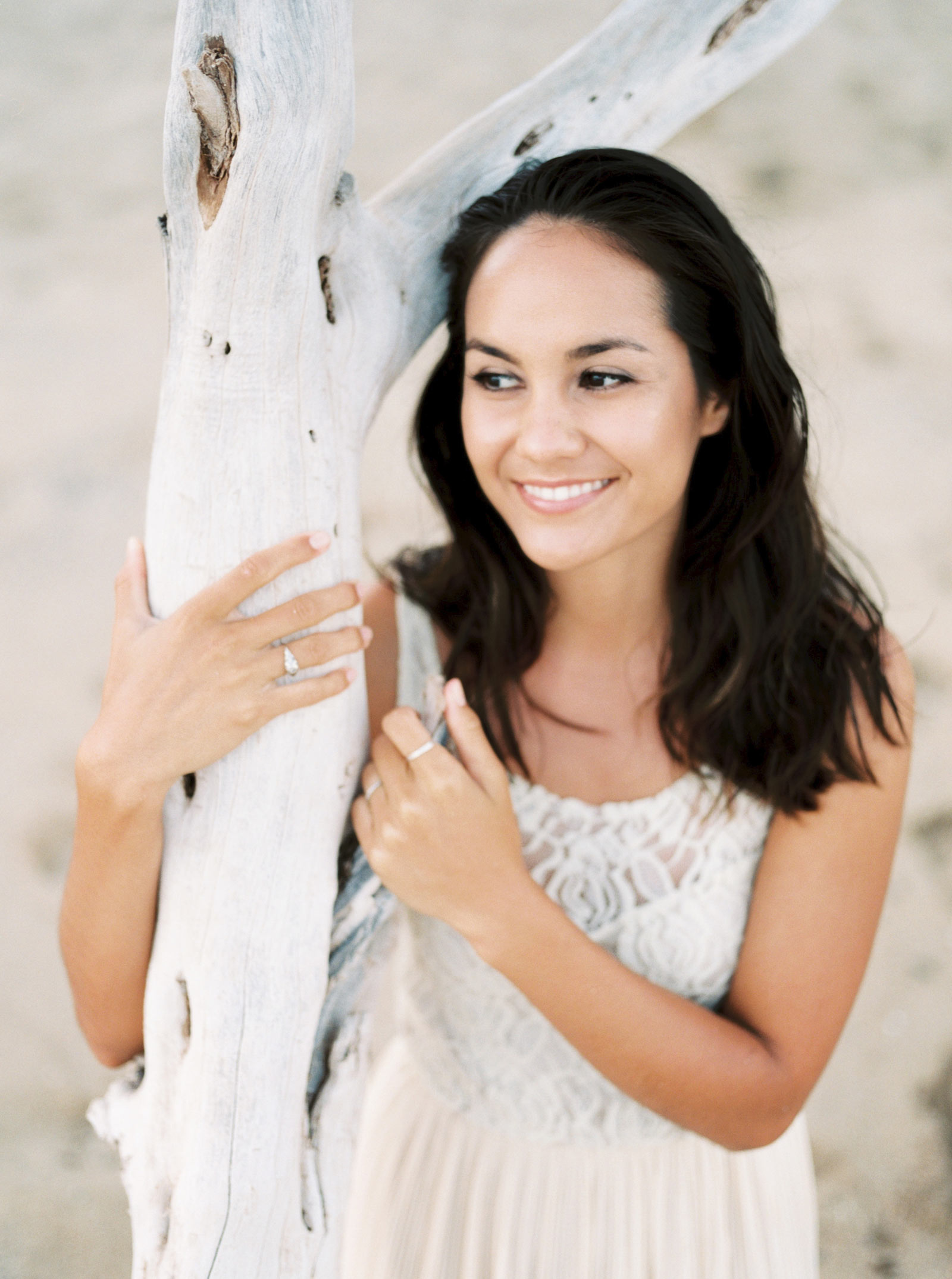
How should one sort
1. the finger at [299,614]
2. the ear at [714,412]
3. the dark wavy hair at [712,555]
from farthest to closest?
the ear at [714,412]
the dark wavy hair at [712,555]
the finger at [299,614]

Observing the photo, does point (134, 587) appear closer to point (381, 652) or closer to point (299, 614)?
point (299, 614)

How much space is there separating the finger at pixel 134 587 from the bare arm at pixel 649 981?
324mm

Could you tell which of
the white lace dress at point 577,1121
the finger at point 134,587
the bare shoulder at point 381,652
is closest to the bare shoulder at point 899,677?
the white lace dress at point 577,1121

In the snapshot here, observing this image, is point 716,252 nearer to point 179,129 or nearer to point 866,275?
point 179,129

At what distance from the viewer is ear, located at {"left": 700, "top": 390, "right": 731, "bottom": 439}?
149 cm

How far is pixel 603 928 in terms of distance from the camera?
1508 mm

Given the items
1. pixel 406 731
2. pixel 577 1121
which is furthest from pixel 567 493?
pixel 577 1121

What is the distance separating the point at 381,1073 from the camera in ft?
6.09

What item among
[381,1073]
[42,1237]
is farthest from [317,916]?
[42,1237]

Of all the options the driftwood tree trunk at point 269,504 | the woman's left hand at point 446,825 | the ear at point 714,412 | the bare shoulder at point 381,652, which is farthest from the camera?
the bare shoulder at point 381,652

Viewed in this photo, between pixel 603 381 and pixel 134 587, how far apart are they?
62 centimetres

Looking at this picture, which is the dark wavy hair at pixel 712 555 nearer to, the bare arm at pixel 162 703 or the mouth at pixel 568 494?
the mouth at pixel 568 494

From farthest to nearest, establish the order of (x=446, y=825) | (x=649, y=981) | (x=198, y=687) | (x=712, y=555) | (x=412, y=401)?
(x=412, y=401)
(x=712, y=555)
(x=649, y=981)
(x=446, y=825)
(x=198, y=687)

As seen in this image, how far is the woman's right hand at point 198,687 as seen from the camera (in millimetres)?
1110
